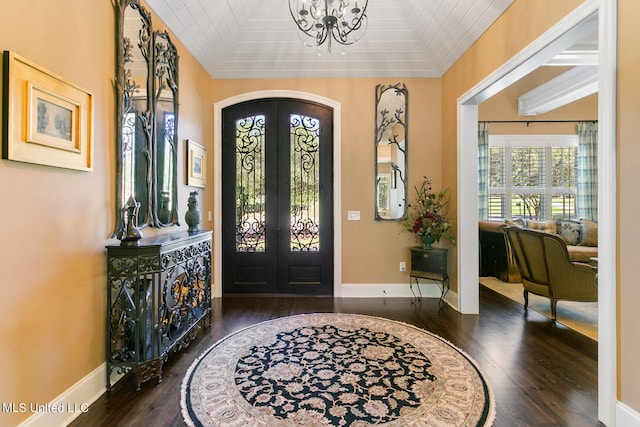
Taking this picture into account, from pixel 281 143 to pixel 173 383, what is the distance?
10.4ft

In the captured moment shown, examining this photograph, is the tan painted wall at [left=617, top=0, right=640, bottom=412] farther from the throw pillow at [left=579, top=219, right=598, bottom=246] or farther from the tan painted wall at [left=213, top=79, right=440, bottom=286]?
the throw pillow at [left=579, top=219, right=598, bottom=246]

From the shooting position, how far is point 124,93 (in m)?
2.26

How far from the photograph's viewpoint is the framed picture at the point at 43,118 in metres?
1.42

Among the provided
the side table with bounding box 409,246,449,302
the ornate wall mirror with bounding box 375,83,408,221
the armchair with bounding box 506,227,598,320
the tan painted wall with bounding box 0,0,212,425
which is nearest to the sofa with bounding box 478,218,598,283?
the armchair with bounding box 506,227,598,320

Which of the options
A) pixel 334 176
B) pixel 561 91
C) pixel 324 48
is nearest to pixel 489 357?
pixel 334 176

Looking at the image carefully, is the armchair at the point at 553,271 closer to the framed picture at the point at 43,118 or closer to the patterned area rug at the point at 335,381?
the patterned area rug at the point at 335,381

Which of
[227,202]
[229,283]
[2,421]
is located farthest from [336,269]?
[2,421]

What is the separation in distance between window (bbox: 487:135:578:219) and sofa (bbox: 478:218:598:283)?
748mm

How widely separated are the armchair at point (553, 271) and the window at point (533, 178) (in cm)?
300

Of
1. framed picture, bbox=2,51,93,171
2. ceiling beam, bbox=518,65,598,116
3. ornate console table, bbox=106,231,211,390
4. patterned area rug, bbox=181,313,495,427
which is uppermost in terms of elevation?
ceiling beam, bbox=518,65,598,116

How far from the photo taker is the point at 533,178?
253 inches

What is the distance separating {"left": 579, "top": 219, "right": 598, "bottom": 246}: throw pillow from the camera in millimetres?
5297

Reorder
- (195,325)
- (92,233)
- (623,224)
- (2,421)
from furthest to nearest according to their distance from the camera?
(195,325) < (92,233) < (623,224) < (2,421)

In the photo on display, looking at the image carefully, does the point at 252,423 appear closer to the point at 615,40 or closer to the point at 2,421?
the point at 2,421
